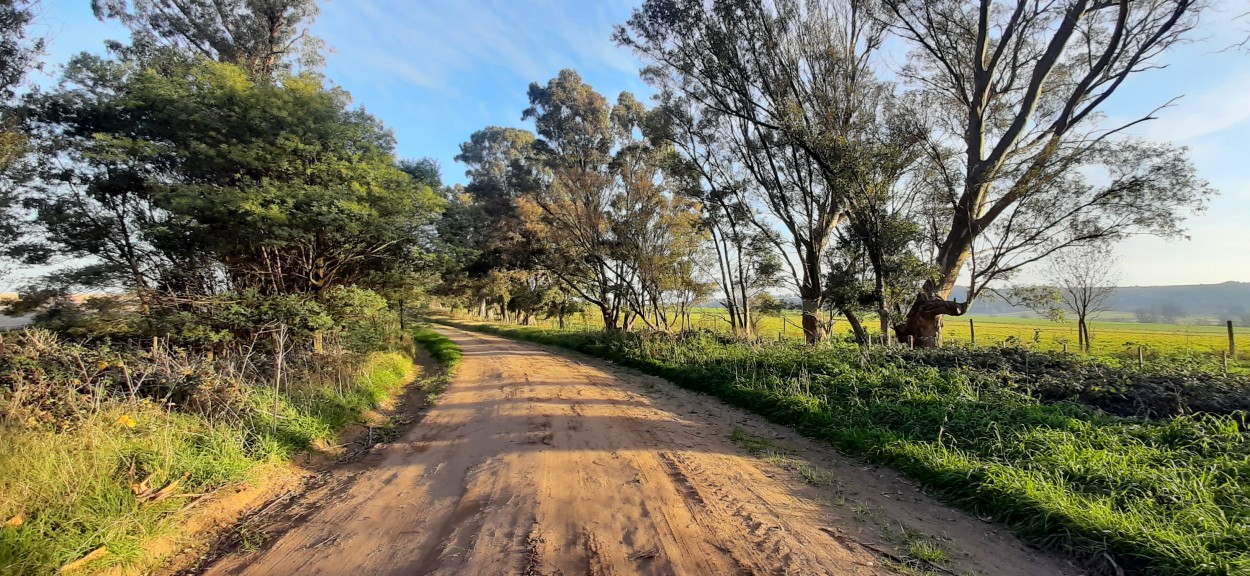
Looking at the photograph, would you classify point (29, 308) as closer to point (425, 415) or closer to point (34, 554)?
point (425, 415)

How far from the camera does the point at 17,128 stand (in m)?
7.58

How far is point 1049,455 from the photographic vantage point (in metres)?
4.44

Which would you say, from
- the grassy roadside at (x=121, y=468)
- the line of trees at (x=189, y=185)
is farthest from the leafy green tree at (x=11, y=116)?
the grassy roadside at (x=121, y=468)

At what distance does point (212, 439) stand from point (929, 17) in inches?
664

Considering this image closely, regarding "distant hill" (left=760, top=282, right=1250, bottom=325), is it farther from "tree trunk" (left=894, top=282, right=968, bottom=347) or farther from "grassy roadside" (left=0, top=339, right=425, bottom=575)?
"grassy roadside" (left=0, top=339, right=425, bottom=575)

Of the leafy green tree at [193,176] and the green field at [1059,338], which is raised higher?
the leafy green tree at [193,176]

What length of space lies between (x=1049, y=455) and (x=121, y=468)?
323 inches

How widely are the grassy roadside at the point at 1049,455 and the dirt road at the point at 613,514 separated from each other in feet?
→ 1.03

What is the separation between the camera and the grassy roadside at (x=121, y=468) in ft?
9.72

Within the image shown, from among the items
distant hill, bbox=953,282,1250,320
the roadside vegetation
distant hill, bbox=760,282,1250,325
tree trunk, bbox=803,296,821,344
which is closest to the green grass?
the roadside vegetation

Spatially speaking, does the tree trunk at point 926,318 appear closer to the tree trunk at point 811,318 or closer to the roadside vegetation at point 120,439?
the tree trunk at point 811,318

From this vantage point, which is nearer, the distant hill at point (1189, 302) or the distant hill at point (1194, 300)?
the distant hill at point (1189, 302)

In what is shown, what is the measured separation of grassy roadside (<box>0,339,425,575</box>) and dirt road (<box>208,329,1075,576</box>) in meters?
0.73

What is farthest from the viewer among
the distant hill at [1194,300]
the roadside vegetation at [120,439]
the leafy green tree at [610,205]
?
the distant hill at [1194,300]
